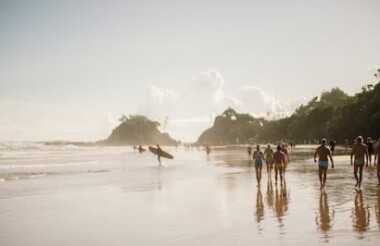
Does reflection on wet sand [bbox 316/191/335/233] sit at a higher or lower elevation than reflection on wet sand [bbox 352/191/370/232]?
lower

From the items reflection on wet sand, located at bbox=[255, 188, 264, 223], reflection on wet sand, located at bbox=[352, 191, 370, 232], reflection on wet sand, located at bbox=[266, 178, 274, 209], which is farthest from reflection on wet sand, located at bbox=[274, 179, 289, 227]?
reflection on wet sand, located at bbox=[352, 191, 370, 232]

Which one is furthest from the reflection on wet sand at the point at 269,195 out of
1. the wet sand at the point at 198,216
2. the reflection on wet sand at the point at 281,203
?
the reflection on wet sand at the point at 281,203

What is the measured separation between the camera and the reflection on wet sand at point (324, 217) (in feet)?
29.6

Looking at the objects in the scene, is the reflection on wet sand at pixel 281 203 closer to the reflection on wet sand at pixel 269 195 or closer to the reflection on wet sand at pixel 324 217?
the reflection on wet sand at pixel 269 195

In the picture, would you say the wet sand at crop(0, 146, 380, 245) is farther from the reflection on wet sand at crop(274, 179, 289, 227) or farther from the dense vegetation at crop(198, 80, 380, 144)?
the dense vegetation at crop(198, 80, 380, 144)

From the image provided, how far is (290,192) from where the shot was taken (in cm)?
1541

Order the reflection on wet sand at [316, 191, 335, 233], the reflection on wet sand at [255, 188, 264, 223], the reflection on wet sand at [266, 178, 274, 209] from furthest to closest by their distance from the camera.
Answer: the reflection on wet sand at [266, 178, 274, 209] → the reflection on wet sand at [255, 188, 264, 223] → the reflection on wet sand at [316, 191, 335, 233]

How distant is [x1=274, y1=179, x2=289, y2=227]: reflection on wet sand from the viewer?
10.7m

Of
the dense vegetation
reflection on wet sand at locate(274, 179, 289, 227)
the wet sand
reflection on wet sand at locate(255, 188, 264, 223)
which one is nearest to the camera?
the wet sand

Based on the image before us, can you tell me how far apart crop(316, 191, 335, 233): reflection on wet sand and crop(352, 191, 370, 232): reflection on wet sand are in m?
0.56

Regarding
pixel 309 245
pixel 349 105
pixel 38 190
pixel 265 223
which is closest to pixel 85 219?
pixel 265 223

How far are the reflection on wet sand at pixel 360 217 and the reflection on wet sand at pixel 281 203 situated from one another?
67.4 inches

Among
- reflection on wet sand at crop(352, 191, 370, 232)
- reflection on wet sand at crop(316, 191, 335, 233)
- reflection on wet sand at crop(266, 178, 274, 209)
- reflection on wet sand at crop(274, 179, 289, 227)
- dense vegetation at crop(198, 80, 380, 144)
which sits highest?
dense vegetation at crop(198, 80, 380, 144)

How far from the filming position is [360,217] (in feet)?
32.4
